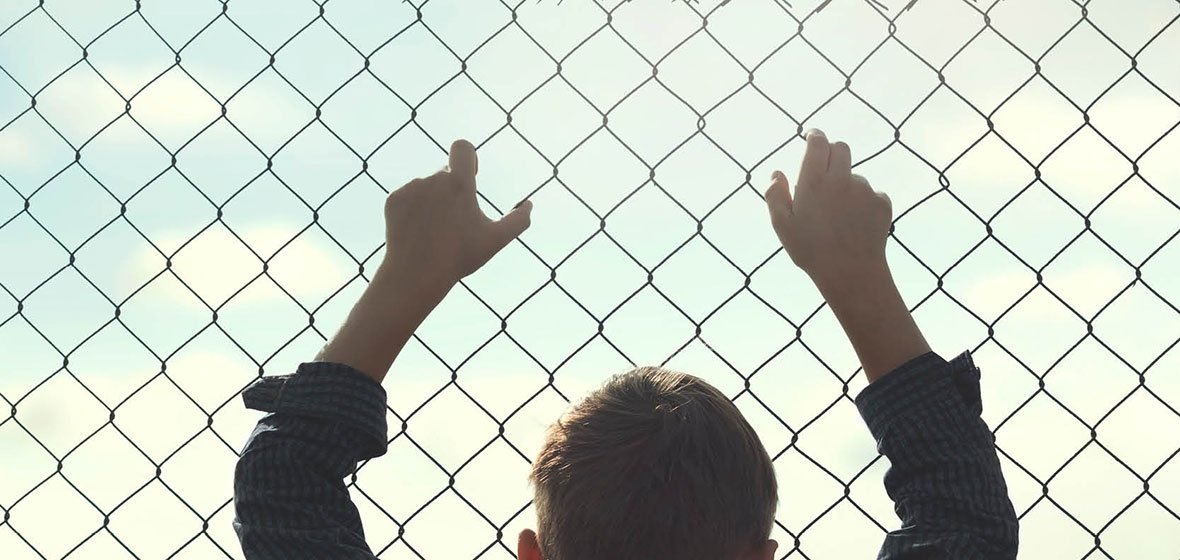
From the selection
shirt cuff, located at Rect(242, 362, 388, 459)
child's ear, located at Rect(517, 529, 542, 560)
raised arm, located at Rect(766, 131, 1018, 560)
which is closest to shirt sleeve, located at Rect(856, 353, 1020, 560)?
raised arm, located at Rect(766, 131, 1018, 560)

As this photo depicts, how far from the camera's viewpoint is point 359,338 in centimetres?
149

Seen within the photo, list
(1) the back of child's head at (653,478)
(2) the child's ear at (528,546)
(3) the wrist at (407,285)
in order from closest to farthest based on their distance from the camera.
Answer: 1. (1) the back of child's head at (653,478)
2. (2) the child's ear at (528,546)
3. (3) the wrist at (407,285)

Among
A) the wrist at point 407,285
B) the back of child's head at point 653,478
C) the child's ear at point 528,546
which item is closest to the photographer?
the back of child's head at point 653,478

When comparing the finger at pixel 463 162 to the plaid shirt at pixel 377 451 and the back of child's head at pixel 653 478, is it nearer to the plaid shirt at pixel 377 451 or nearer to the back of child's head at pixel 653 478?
the plaid shirt at pixel 377 451

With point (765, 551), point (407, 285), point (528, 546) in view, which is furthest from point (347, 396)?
point (765, 551)

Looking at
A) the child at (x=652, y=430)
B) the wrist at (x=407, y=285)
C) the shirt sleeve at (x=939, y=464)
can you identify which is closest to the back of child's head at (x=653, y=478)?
the child at (x=652, y=430)

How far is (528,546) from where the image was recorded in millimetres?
1354

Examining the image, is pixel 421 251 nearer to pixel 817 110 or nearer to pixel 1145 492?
pixel 817 110

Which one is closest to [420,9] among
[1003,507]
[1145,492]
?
[1003,507]

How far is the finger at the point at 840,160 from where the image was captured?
1597 mm

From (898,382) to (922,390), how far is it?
33 mm

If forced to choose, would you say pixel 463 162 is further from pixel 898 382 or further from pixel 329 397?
Answer: pixel 898 382

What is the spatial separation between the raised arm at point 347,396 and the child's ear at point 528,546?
221mm

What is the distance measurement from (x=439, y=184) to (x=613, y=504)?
62 centimetres
